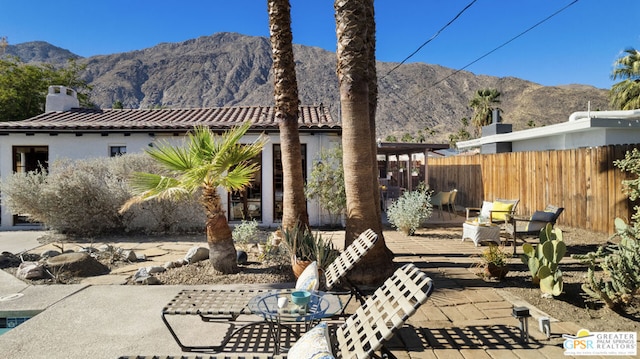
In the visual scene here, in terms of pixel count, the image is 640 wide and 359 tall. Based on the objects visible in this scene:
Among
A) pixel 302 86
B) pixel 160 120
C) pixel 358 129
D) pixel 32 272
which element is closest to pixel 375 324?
pixel 358 129

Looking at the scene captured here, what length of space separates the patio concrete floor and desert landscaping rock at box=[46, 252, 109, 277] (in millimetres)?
524

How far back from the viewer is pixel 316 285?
3980mm

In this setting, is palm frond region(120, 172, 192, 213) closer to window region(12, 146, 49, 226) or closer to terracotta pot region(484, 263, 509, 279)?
terracotta pot region(484, 263, 509, 279)

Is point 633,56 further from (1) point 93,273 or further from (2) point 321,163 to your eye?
(1) point 93,273

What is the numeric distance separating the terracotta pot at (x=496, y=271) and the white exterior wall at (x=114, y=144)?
244 inches

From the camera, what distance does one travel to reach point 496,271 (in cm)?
554

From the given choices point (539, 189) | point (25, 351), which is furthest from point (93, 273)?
point (539, 189)

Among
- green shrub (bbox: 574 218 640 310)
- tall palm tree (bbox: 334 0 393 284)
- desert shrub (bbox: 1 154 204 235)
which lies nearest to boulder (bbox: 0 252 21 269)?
desert shrub (bbox: 1 154 204 235)

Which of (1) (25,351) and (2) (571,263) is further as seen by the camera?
(2) (571,263)

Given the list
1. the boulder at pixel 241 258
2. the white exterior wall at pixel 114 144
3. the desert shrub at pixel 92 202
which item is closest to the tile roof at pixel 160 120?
the white exterior wall at pixel 114 144

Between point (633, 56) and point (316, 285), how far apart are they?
28114 mm

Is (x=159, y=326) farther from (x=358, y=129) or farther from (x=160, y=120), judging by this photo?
(x=160, y=120)

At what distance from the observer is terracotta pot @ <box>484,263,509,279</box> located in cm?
551

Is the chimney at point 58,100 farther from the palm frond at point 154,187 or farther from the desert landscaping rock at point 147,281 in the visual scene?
the desert landscaping rock at point 147,281
